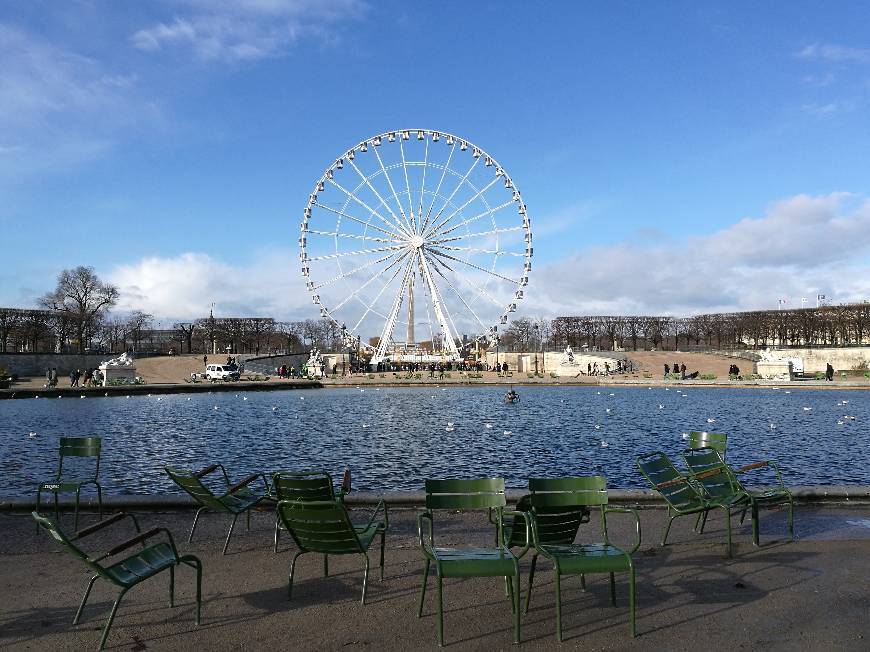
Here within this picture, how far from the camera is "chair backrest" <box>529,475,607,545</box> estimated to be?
539cm

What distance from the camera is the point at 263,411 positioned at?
29.1m

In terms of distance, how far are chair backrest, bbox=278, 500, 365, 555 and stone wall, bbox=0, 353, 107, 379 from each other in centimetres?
6090

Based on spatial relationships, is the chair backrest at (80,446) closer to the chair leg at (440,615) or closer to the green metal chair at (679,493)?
the chair leg at (440,615)

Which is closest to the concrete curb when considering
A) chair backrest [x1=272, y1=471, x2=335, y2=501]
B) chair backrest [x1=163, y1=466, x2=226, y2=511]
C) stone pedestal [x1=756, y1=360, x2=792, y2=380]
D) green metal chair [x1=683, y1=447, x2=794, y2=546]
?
green metal chair [x1=683, y1=447, x2=794, y2=546]

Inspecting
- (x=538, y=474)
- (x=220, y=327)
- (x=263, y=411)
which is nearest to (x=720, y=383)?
(x=263, y=411)

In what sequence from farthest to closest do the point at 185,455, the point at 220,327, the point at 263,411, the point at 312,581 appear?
the point at 220,327
the point at 263,411
the point at 185,455
the point at 312,581

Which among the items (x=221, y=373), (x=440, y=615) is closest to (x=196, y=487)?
(x=440, y=615)

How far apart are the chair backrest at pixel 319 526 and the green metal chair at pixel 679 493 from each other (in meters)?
2.95

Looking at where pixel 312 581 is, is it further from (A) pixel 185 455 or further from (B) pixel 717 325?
(B) pixel 717 325

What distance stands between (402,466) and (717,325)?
8919cm

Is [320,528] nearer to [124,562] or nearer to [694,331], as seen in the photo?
[124,562]

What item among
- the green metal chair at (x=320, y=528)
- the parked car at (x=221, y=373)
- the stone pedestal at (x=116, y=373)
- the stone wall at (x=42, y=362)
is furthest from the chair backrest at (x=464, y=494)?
the stone wall at (x=42, y=362)

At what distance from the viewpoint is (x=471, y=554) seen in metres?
5.11

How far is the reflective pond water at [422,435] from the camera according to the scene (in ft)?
46.8
